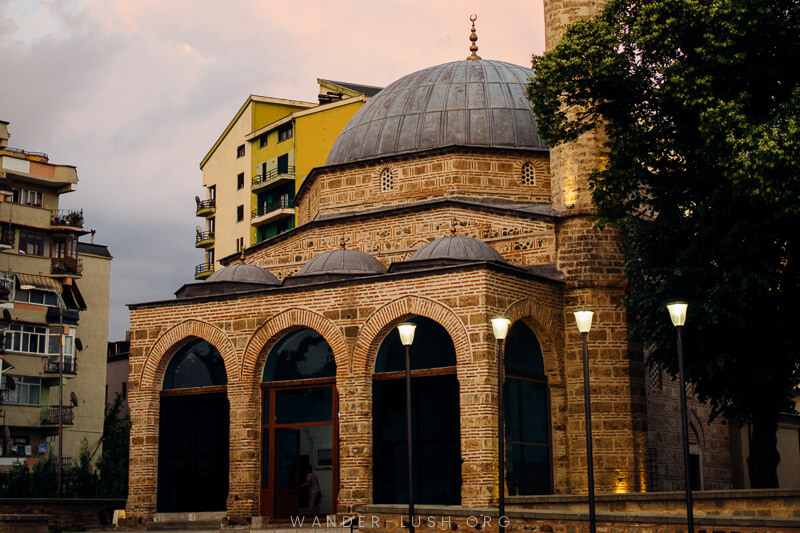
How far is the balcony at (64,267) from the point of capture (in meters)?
37.0

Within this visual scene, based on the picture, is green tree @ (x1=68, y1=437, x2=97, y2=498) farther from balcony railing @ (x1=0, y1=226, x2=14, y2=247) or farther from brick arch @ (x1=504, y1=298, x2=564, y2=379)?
brick arch @ (x1=504, y1=298, x2=564, y2=379)

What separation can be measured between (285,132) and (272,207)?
113 inches

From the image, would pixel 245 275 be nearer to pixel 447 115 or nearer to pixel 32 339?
pixel 447 115

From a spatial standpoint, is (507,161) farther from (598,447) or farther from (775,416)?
(775,416)

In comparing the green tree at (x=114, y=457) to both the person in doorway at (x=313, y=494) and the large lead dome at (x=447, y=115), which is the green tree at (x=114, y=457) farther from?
the large lead dome at (x=447, y=115)

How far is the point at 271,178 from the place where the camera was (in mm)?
40156

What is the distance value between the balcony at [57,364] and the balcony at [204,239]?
935 centimetres

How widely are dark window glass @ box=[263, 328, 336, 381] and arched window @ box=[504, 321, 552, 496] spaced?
11.6ft

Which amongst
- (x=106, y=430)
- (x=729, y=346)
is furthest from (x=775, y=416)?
(x=106, y=430)

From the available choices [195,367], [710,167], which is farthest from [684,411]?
[195,367]

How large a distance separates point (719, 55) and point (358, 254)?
8839 millimetres

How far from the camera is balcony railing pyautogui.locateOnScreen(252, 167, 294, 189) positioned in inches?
1544

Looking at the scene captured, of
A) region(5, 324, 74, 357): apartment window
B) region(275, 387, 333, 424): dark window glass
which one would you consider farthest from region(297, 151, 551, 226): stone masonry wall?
region(5, 324, 74, 357): apartment window

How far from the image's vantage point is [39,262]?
36625 mm
